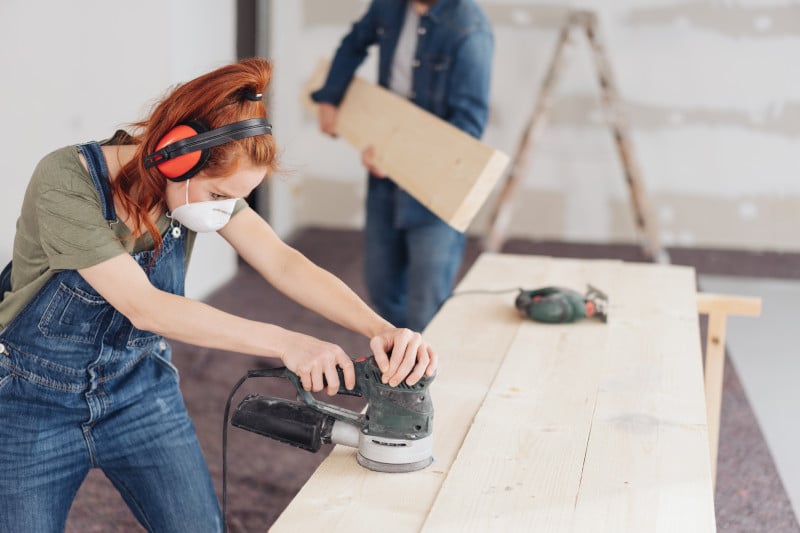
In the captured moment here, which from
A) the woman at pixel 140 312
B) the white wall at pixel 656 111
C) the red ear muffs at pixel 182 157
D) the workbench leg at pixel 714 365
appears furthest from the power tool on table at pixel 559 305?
the white wall at pixel 656 111

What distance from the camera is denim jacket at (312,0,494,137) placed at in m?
2.72

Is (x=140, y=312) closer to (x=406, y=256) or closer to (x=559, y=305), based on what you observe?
(x=559, y=305)

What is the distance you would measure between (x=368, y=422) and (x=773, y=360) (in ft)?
9.29

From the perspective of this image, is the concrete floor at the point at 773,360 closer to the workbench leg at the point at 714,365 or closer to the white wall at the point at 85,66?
the workbench leg at the point at 714,365

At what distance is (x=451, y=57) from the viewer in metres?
2.75

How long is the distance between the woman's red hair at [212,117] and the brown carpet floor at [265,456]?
1.23m

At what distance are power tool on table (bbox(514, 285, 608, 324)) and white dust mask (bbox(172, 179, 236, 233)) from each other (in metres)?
0.79

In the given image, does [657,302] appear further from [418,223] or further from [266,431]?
[266,431]

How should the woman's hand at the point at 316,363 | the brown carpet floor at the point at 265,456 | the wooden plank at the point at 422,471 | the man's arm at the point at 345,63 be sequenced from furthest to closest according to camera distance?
the man's arm at the point at 345,63, the brown carpet floor at the point at 265,456, the woman's hand at the point at 316,363, the wooden plank at the point at 422,471

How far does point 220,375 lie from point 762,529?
190 cm

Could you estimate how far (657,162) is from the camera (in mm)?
5277

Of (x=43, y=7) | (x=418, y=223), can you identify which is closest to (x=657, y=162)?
(x=418, y=223)

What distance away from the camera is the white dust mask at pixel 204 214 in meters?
1.54

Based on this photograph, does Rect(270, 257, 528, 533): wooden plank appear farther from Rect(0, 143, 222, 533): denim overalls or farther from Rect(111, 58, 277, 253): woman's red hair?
Rect(111, 58, 277, 253): woman's red hair
